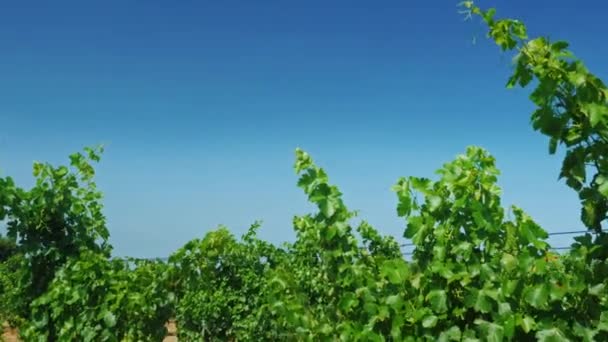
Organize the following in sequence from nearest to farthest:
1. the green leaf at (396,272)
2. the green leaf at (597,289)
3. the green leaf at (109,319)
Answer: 1. the green leaf at (597,289)
2. the green leaf at (396,272)
3. the green leaf at (109,319)

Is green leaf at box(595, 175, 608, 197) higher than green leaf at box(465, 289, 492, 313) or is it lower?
higher

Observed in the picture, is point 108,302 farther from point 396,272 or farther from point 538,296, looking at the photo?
point 538,296

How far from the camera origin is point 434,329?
337cm

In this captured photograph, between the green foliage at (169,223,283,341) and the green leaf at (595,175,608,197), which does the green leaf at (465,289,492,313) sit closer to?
the green leaf at (595,175,608,197)

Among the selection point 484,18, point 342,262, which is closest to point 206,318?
point 342,262

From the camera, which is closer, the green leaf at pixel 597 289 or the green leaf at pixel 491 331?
the green leaf at pixel 597 289

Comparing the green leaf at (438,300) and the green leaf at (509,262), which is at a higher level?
the green leaf at (509,262)

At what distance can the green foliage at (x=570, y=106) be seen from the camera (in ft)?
9.43

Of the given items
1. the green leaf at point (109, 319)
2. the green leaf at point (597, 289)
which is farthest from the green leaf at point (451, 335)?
the green leaf at point (109, 319)

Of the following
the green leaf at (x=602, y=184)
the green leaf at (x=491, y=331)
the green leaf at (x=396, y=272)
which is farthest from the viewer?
the green leaf at (x=396, y=272)

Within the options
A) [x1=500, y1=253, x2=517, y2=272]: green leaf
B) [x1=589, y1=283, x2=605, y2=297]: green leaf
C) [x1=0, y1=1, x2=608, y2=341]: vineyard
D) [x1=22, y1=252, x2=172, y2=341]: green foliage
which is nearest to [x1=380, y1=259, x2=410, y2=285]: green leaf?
[x1=0, y1=1, x2=608, y2=341]: vineyard

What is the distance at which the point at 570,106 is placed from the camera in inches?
118

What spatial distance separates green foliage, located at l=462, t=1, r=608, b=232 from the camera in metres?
2.87

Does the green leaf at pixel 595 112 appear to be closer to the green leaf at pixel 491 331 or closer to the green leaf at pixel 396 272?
the green leaf at pixel 491 331
